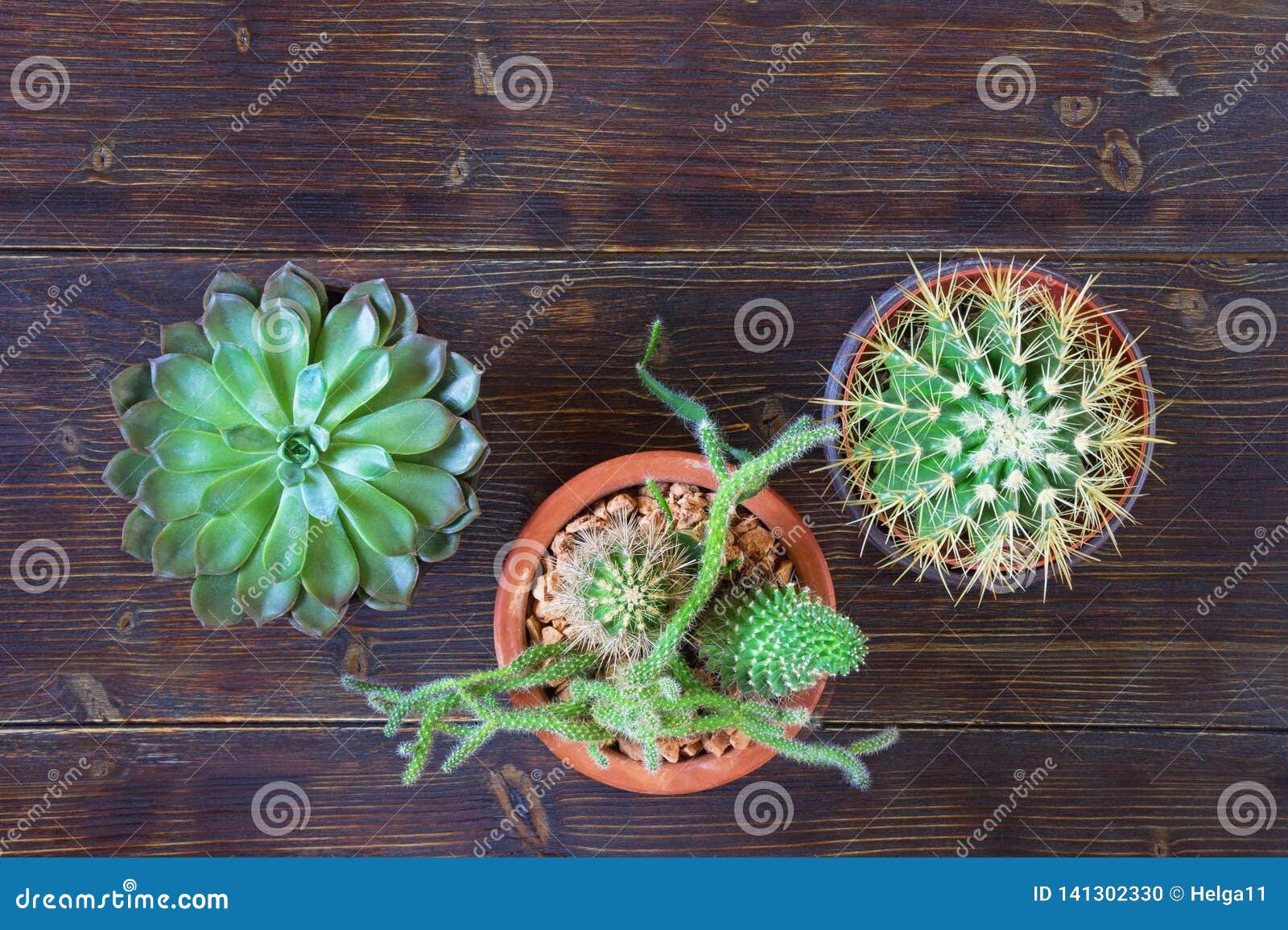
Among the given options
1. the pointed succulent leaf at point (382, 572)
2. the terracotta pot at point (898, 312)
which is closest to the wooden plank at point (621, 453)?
the terracotta pot at point (898, 312)

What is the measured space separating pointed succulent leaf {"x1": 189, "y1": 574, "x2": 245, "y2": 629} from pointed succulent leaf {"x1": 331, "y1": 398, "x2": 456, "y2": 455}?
19cm

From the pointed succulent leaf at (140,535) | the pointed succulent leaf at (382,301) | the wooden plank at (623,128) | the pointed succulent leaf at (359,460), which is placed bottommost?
the pointed succulent leaf at (140,535)

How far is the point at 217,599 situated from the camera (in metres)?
0.86

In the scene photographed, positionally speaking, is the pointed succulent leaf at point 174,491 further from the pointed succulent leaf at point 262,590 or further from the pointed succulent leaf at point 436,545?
the pointed succulent leaf at point 436,545

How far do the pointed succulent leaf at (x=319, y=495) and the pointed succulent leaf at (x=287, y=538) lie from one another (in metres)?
0.02

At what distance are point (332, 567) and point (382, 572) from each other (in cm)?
4

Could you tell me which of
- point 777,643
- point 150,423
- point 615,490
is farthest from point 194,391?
point 777,643

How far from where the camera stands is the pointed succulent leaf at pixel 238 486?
0.82 meters

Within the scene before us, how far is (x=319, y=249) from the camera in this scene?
42.5 inches

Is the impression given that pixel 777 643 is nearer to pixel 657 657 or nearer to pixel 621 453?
pixel 657 657

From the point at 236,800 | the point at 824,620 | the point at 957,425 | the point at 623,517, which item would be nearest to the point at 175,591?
the point at 236,800

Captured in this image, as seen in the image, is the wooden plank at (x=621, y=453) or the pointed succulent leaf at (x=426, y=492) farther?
the wooden plank at (x=621, y=453)

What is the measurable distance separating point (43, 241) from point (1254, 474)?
4.81ft

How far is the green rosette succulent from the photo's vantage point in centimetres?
80
